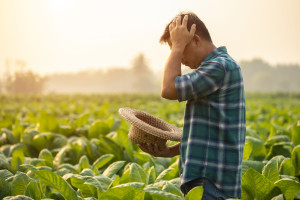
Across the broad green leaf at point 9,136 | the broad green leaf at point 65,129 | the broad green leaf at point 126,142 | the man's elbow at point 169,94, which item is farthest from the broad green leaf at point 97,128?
the man's elbow at point 169,94

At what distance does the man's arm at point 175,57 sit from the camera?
65.6 inches

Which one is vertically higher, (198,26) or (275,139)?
(198,26)

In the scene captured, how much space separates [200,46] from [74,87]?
482 ft

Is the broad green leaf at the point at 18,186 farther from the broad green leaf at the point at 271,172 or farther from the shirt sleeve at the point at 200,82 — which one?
the broad green leaf at the point at 271,172

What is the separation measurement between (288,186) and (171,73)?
1148mm

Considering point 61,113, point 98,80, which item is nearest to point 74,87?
point 98,80

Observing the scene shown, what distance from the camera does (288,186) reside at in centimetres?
211

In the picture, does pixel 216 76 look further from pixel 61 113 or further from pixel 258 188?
pixel 61 113

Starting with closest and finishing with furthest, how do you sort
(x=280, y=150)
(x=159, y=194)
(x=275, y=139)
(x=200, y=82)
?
(x=200, y=82) → (x=159, y=194) → (x=280, y=150) → (x=275, y=139)

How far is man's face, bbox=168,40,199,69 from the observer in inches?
70.9

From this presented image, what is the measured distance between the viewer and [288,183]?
2.09 m

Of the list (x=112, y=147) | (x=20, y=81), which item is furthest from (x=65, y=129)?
(x=20, y=81)

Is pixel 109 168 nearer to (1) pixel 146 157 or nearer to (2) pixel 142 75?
(1) pixel 146 157

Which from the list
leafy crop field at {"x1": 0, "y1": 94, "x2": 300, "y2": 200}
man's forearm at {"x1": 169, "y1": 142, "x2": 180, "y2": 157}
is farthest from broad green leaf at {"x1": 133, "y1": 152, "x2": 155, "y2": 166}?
man's forearm at {"x1": 169, "y1": 142, "x2": 180, "y2": 157}
